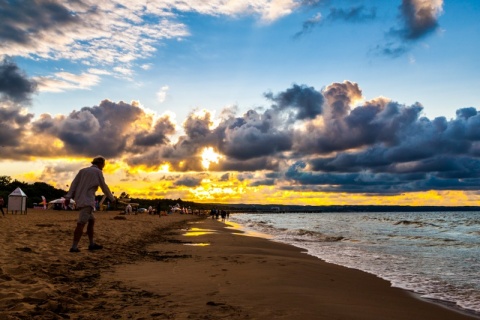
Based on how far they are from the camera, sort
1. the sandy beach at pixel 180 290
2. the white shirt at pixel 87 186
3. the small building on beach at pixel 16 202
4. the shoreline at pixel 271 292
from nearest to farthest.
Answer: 1. the sandy beach at pixel 180 290
2. the shoreline at pixel 271 292
3. the white shirt at pixel 87 186
4. the small building on beach at pixel 16 202

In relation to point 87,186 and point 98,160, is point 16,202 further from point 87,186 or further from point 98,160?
point 87,186

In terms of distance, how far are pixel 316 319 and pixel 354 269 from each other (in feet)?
21.0

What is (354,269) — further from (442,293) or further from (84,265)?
(84,265)

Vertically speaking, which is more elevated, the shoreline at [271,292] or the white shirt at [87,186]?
the white shirt at [87,186]

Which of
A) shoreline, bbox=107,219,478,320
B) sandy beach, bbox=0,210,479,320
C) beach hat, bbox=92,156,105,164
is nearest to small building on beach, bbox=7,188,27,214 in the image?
sandy beach, bbox=0,210,479,320

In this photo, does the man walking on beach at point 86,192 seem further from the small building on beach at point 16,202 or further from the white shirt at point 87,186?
the small building on beach at point 16,202

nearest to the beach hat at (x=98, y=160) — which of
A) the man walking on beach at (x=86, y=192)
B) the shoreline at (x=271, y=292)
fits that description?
the man walking on beach at (x=86, y=192)

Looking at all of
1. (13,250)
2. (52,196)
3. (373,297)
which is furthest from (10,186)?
(373,297)

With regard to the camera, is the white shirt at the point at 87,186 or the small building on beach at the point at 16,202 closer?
the white shirt at the point at 87,186

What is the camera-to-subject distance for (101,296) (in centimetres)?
520

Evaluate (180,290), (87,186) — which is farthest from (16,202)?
(180,290)

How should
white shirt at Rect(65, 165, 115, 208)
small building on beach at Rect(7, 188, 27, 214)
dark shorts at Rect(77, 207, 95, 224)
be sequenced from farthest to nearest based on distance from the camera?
small building on beach at Rect(7, 188, 27, 214) < white shirt at Rect(65, 165, 115, 208) < dark shorts at Rect(77, 207, 95, 224)

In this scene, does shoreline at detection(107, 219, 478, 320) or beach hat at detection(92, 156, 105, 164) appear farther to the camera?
beach hat at detection(92, 156, 105, 164)

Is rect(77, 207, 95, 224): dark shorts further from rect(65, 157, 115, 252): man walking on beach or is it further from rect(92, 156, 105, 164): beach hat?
rect(92, 156, 105, 164): beach hat
